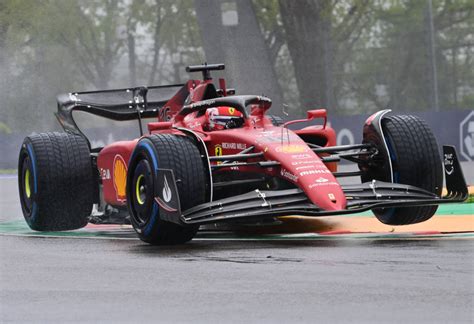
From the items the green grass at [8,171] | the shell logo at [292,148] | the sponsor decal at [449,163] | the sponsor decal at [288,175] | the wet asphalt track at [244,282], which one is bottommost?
the green grass at [8,171]

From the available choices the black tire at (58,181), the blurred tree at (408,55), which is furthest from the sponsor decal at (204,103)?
the blurred tree at (408,55)

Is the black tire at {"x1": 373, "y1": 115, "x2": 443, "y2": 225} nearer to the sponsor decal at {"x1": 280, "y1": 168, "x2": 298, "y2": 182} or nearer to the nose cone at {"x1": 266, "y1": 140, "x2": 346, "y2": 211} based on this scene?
the nose cone at {"x1": 266, "y1": 140, "x2": 346, "y2": 211}

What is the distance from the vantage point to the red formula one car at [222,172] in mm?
9781

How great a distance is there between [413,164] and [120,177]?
9.10 ft

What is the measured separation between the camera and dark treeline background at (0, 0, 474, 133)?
32.2m

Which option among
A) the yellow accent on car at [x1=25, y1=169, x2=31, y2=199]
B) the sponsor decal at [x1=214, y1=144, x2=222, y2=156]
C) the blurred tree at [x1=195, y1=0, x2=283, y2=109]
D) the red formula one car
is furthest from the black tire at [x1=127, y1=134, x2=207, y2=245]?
the blurred tree at [x1=195, y1=0, x2=283, y2=109]

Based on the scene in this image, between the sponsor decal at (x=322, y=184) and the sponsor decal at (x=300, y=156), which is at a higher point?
the sponsor decal at (x=300, y=156)

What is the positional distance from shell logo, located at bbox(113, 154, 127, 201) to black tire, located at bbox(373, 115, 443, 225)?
238 cm

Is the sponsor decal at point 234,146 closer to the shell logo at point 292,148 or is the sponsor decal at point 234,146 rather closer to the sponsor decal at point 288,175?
the shell logo at point 292,148

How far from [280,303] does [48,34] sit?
118ft

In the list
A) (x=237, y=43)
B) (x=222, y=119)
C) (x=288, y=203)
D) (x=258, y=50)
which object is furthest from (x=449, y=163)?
(x=258, y=50)

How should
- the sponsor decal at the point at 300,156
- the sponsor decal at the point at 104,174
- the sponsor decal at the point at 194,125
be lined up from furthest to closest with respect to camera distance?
1. the sponsor decal at the point at 104,174
2. the sponsor decal at the point at 194,125
3. the sponsor decal at the point at 300,156

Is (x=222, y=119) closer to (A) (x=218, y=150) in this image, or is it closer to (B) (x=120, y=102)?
(A) (x=218, y=150)

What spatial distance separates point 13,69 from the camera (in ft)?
133
